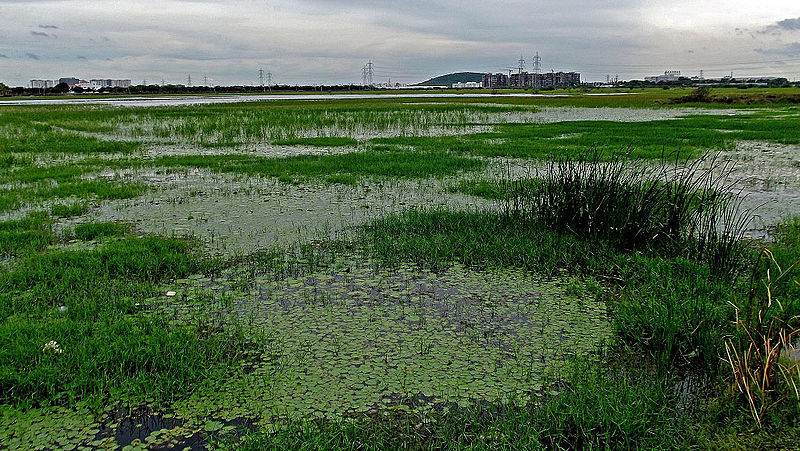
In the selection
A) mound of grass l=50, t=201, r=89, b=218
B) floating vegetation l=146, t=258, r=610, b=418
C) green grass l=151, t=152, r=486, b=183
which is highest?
green grass l=151, t=152, r=486, b=183

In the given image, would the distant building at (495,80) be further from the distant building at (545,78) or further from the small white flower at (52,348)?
the small white flower at (52,348)

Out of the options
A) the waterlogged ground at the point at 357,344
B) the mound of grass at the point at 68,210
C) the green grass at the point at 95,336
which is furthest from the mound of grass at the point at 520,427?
the mound of grass at the point at 68,210

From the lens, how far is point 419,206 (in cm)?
918

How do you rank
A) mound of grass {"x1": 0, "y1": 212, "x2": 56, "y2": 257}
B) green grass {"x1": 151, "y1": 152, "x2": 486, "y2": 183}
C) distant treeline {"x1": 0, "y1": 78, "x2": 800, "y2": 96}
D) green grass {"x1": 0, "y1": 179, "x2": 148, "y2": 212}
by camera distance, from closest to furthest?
mound of grass {"x1": 0, "y1": 212, "x2": 56, "y2": 257} → green grass {"x1": 0, "y1": 179, "x2": 148, "y2": 212} → green grass {"x1": 151, "y1": 152, "x2": 486, "y2": 183} → distant treeline {"x1": 0, "y1": 78, "x2": 800, "y2": 96}

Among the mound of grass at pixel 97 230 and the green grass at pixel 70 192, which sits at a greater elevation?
the green grass at pixel 70 192

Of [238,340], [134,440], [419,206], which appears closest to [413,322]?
[238,340]

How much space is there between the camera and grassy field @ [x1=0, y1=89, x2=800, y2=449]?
11.2ft

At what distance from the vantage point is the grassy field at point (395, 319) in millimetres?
3420

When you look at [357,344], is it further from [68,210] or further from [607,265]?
[68,210]

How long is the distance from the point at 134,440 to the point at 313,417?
1030mm

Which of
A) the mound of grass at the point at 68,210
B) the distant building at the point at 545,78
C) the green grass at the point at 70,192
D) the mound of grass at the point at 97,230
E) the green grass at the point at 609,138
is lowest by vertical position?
the mound of grass at the point at 97,230

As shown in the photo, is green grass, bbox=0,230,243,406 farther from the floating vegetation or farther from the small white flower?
the floating vegetation

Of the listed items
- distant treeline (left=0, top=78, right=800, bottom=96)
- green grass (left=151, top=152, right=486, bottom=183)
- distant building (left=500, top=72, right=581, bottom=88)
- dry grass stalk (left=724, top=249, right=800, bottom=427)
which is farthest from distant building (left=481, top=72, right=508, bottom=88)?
dry grass stalk (left=724, top=249, right=800, bottom=427)

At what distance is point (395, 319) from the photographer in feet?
16.3
